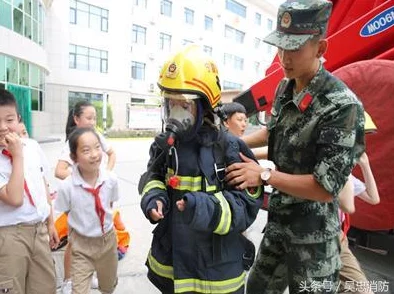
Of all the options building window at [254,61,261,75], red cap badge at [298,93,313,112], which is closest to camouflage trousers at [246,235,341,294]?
red cap badge at [298,93,313,112]

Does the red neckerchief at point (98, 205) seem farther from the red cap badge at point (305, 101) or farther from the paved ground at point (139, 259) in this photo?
the red cap badge at point (305, 101)

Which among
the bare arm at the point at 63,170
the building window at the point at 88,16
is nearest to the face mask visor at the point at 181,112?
the bare arm at the point at 63,170

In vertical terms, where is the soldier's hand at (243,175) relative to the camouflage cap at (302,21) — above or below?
below

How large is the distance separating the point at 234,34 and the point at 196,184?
110ft

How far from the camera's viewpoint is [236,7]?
3288cm

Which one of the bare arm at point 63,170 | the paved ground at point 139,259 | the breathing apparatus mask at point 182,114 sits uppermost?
the breathing apparatus mask at point 182,114

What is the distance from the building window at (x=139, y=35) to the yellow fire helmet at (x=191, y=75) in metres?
24.4

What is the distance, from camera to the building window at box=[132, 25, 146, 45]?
2455 cm

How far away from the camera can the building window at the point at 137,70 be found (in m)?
24.8

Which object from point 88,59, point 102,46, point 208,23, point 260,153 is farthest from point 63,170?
point 208,23

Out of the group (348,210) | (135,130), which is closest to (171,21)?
(135,130)

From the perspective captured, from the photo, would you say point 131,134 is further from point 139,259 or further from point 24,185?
point 24,185

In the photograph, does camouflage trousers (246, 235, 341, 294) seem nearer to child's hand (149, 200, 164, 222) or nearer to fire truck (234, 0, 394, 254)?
child's hand (149, 200, 164, 222)

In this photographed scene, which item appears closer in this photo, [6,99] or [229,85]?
[6,99]
